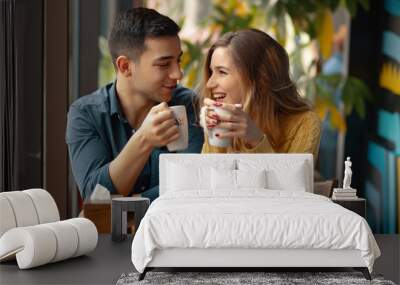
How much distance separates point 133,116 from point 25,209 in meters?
1.41

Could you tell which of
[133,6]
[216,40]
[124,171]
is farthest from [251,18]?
[124,171]

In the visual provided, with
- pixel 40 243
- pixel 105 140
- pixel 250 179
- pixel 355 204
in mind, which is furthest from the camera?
pixel 105 140

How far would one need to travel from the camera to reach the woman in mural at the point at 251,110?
5.91m

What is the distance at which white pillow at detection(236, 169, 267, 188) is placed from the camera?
5.58 m

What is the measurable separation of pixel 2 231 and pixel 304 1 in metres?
3.29

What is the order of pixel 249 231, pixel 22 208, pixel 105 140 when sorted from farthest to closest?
pixel 105 140 < pixel 22 208 < pixel 249 231

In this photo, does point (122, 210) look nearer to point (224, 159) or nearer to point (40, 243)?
point (224, 159)

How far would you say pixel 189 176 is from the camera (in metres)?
5.67

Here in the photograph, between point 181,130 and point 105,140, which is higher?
point 181,130

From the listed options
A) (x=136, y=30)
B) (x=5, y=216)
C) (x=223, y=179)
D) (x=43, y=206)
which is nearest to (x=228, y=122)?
(x=223, y=179)

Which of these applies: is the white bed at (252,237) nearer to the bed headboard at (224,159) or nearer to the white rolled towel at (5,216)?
the white rolled towel at (5,216)

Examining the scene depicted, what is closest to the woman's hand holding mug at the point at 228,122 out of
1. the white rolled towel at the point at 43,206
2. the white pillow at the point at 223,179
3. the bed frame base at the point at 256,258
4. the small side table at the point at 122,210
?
the white pillow at the point at 223,179

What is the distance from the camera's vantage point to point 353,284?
437 cm

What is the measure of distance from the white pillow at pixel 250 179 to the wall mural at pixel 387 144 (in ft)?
6.03
